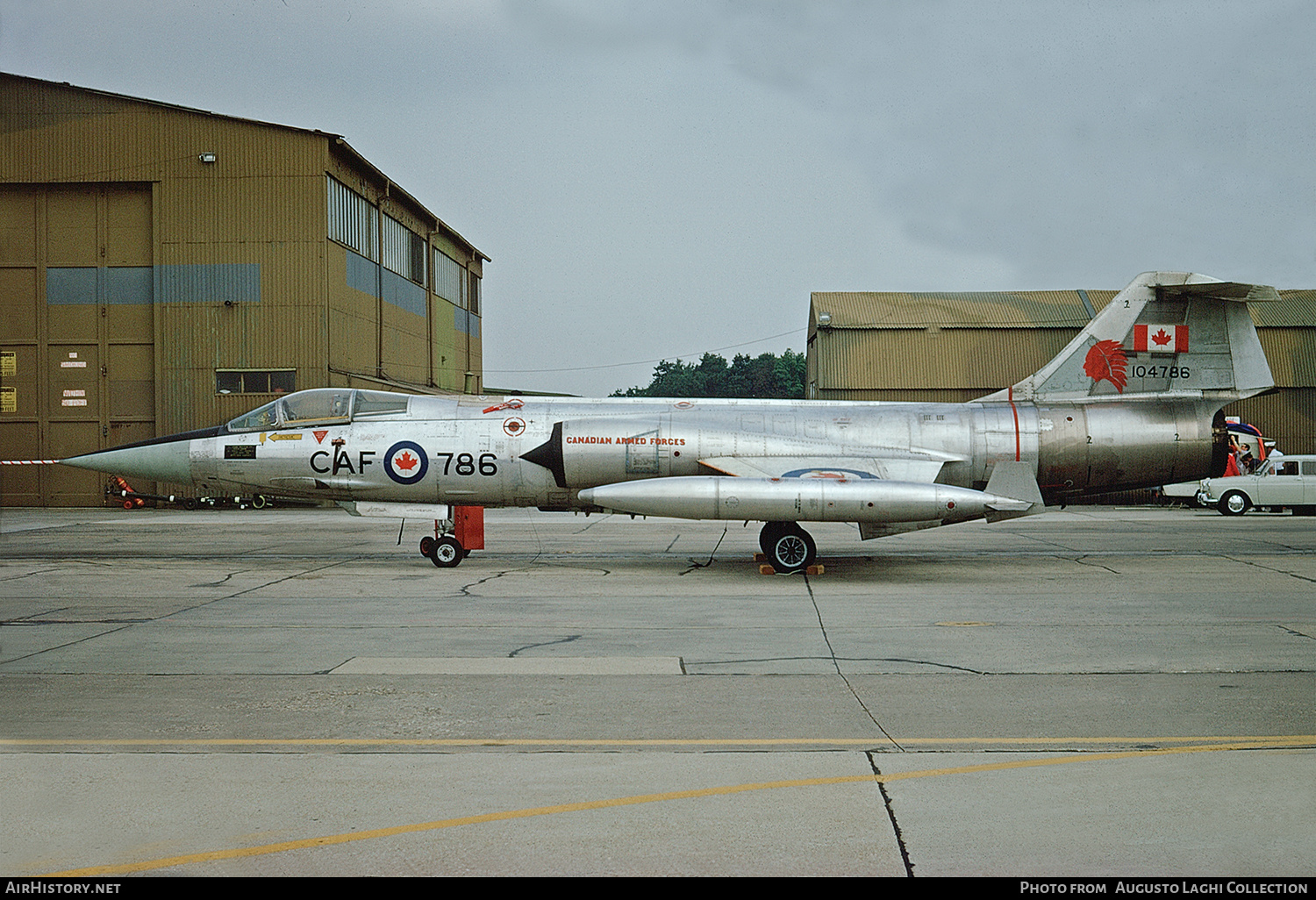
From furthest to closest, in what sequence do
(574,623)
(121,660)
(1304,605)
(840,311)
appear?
(840,311) < (1304,605) < (574,623) < (121,660)

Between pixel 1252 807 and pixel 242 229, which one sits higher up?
pixel 242 229

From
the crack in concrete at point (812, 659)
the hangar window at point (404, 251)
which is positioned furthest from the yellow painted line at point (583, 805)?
the hangar window at point (404, 251)

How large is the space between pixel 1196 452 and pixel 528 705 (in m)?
13.4

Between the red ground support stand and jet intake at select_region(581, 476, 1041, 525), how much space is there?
3.58 m

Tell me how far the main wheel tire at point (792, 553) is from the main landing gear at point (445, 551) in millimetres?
5049

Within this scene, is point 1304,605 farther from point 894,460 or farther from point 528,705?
point 528,705

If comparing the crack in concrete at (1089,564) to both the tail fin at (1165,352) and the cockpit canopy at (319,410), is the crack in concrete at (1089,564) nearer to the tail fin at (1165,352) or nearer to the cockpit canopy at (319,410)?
the tail fin at (1165,352)

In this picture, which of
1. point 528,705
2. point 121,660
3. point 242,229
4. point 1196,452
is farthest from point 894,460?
point 242,229

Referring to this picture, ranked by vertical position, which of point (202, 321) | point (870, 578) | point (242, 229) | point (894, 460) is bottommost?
point (870, 578)

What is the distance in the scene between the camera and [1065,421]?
16.5 metres

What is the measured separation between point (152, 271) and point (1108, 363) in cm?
3037

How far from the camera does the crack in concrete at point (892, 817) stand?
441 cm

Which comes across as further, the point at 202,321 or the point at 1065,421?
the point at 202,321

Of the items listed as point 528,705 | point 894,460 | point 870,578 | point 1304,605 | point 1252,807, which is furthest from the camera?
point 894,460
